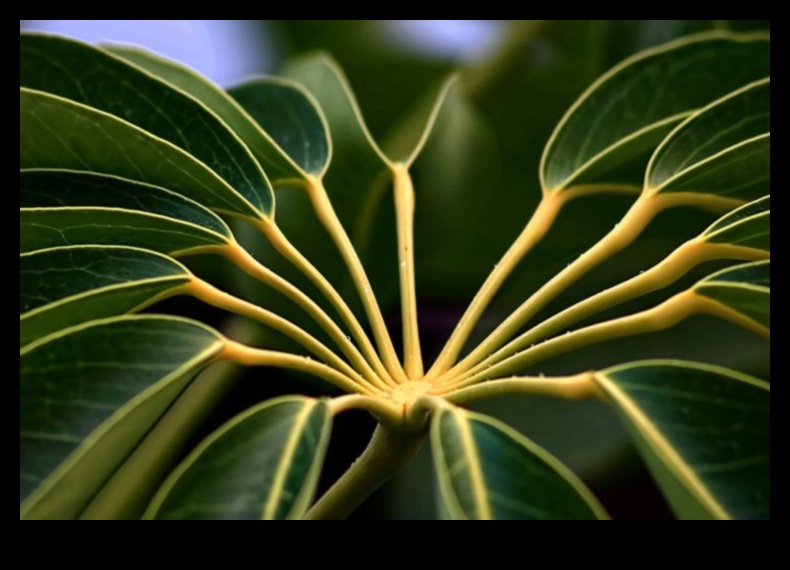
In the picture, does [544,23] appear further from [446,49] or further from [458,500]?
[458,500]

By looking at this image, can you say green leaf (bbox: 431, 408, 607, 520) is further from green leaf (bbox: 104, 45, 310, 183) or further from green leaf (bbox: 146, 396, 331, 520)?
green leaf (bbox: 104, 45, 310, 183)

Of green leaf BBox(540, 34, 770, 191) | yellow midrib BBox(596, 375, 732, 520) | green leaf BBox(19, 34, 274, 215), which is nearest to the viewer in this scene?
yellow midrib BBox(596, 375, 732, 520)

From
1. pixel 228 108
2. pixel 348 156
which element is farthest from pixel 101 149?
pixel 348 156

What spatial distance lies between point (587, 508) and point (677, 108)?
484mm

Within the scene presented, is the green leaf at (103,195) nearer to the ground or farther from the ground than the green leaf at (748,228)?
farther from the ground

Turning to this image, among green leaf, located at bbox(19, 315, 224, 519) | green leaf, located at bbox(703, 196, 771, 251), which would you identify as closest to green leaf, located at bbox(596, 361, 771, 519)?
green leaf, located at bbox(703, 196, 771, 251)

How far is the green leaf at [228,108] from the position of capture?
31.1 inches

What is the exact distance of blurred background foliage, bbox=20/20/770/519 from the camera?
921mm

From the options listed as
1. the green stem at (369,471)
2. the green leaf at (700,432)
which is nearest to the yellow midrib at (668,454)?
the green leaf at (700,432)

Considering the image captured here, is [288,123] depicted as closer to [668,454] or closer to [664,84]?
[664,84]

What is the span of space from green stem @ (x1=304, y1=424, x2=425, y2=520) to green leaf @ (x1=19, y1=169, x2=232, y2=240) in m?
0.20

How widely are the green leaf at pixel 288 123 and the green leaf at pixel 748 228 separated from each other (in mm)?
348

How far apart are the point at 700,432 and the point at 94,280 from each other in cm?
40

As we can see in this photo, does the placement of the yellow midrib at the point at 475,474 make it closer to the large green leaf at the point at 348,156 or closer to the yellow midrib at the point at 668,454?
the yellow midrib at the point at 668,454
